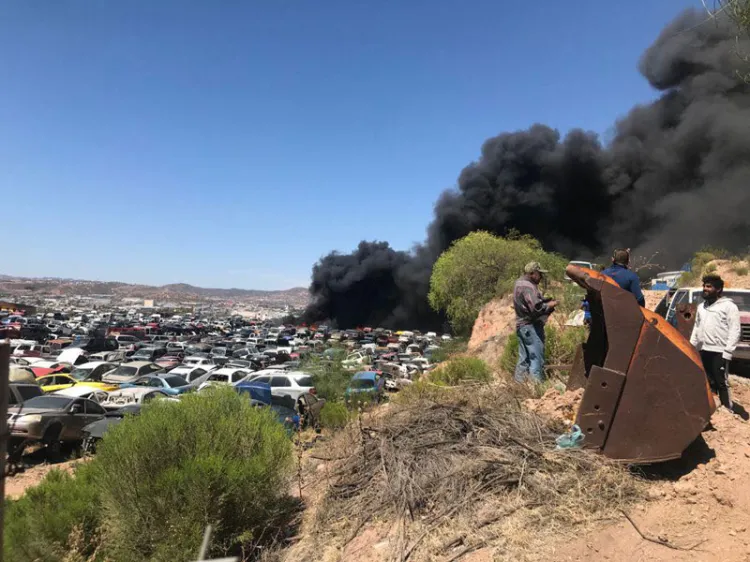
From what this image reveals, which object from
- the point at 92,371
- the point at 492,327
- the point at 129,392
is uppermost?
the point at 492,327

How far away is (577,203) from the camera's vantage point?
50.6 metres

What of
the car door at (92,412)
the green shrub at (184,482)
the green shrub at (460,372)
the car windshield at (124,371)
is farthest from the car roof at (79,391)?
the green shrub at (460,372)

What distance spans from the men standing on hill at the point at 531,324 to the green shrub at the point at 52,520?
4.82 metres

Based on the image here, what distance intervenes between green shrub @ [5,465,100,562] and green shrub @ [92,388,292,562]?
207mm

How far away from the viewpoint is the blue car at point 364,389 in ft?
32.6

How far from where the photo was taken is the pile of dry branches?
362 centimetres

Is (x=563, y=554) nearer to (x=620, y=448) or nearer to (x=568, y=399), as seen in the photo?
(x=620, y=448)

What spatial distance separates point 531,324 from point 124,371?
1975 centimetres

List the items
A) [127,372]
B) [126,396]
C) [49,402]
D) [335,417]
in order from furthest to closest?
[127,372]
[126,396]
[49,402]
[335,417]

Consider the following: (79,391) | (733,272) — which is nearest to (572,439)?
(79,391)

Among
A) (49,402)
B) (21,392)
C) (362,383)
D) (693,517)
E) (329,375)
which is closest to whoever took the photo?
(693,517)

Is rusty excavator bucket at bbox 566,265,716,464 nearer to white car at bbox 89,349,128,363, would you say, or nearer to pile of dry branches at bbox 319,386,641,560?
pile of dry branches at bbox 319,386,641,560

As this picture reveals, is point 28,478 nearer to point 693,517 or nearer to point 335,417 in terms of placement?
point 335,417

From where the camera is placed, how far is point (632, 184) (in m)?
46.3
